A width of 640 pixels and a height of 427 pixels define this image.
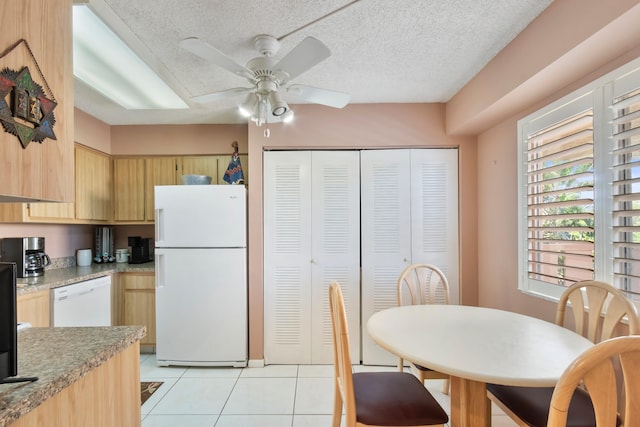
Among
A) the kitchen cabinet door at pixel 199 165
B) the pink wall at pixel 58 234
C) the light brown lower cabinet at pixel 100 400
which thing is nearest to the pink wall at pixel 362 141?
the kitchen cabinet door at pixel 199 165

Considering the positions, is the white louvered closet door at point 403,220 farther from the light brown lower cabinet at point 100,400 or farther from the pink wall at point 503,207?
the light brown lower cabinet at point 100,400

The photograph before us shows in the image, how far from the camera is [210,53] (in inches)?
59.0

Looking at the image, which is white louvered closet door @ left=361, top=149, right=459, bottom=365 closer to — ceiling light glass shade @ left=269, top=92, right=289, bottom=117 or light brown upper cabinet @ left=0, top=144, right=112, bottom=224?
ceiling light glass shade @ left=269, top=92, right=289, bottom=117

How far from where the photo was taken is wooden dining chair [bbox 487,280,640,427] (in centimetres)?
133

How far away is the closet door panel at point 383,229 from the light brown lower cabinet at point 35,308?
7.80 feet

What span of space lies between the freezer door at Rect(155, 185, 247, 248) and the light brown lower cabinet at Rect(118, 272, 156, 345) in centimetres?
54

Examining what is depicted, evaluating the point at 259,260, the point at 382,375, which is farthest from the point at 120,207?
the point at 382,375

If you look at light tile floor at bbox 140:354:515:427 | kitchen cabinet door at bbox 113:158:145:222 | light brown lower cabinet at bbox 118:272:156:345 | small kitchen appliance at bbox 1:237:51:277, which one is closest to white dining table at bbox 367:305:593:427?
light tile floor at bbox 140:354:515:427

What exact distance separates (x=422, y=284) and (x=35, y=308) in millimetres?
2640

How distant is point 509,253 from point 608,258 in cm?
86

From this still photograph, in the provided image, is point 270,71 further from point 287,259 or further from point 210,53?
point 287,259

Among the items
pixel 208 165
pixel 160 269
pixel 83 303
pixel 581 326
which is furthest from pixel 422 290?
pixel 83 303

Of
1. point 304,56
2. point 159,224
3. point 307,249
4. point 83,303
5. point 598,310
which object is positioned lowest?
point 83,303

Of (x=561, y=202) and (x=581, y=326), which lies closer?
(x=581, y=326)
